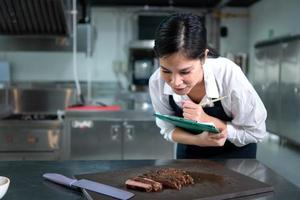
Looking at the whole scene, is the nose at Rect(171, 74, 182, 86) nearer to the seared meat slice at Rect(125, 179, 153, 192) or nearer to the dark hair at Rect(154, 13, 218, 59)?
the dark hair at Rect(154, 13, 218, 59)

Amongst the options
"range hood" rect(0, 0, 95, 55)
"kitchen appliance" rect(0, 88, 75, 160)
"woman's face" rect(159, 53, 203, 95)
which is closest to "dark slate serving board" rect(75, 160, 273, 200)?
"woman's face" rect(159, 53, 203, 95)

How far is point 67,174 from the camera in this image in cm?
113

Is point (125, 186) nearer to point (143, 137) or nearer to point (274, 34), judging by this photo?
point (143, 137)

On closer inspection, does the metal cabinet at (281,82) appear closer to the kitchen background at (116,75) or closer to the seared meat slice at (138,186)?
the kitchen background at (116,75)

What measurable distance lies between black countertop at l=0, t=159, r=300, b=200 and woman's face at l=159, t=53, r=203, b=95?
1.06ft

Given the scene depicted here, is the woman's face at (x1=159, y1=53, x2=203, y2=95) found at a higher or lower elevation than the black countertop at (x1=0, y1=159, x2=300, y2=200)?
higher

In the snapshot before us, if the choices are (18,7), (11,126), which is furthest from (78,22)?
(11,126)

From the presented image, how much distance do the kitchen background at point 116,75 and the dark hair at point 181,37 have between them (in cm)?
166

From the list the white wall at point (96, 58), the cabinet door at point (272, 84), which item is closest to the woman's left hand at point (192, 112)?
the cabinet door at point (272, 84)

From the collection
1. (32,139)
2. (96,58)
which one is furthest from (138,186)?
(96,58)

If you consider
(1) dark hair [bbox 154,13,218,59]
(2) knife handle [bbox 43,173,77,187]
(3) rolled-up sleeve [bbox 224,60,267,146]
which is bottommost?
(2) knife handle [bbox 43,173,77,187]

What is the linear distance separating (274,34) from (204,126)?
4.65 metres

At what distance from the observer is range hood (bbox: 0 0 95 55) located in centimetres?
296

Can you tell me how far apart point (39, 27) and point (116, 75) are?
253cm
